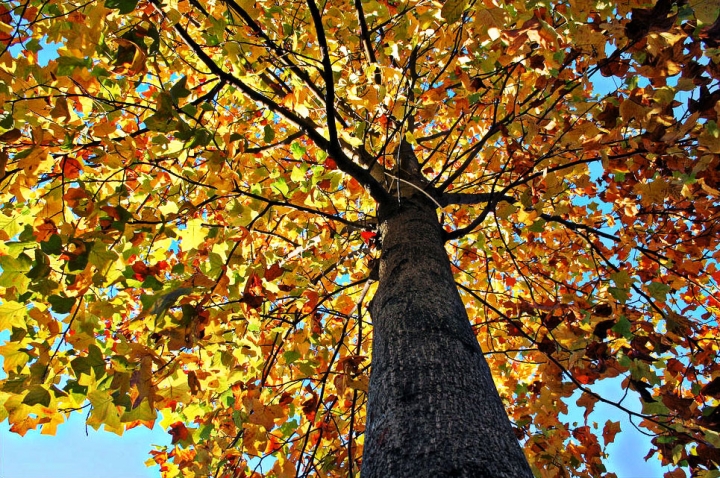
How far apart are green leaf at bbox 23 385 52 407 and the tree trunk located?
1.41m

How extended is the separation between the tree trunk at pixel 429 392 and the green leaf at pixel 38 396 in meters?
1.41

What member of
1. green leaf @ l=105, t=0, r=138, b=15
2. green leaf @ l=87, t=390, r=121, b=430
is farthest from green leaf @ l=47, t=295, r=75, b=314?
green leaf @ l=105, t=0, r=138, b=15

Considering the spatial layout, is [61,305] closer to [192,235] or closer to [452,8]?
[192,235]

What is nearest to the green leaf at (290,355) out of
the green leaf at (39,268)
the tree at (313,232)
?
the tree at (313,232)

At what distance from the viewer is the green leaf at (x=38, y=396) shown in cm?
159

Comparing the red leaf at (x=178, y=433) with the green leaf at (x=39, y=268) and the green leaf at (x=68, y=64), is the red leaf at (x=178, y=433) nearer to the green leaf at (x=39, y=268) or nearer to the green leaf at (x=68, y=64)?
the green leaf at (x=39, y=268)

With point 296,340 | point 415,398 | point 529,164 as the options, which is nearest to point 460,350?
point 415,398

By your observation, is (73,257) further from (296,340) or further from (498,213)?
(498,213)

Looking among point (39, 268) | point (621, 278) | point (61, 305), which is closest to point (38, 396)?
point (61, 305)

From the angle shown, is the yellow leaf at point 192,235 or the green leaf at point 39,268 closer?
the green leaf at point 39,268

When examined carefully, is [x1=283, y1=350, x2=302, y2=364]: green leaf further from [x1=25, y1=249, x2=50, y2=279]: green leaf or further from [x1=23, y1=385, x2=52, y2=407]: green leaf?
[x1=25, y1=249, x2=50, y2=279]: green leaf

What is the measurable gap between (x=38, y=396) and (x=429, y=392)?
1644mm

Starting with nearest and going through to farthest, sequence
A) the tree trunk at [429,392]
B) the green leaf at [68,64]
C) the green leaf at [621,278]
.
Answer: the tree trunk at [429,392] < the green leaf at [68,64] < the green leaf at [621,278]

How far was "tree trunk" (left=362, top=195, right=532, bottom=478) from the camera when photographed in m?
0.95
